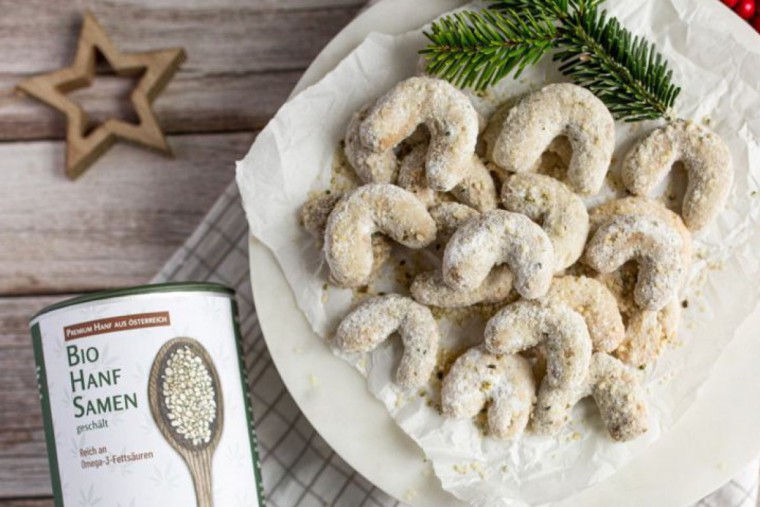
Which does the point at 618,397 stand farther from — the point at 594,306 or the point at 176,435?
the point at 176,435

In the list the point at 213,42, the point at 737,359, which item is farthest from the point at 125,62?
the point at 737,359

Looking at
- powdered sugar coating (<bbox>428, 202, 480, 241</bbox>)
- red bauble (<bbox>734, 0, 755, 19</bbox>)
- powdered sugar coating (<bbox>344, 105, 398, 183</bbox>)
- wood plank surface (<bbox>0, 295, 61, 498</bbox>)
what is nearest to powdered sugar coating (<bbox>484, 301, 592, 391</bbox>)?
powdered sugar coating (<bbox>428, 202, 480, 241</bbox>)

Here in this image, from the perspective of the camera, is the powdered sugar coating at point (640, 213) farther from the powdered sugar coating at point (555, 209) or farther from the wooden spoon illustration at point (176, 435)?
the wooden spoon illustration at point (176, 435)

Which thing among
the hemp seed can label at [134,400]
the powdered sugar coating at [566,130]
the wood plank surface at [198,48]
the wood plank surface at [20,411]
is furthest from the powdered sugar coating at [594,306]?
the wood plank surface at [20,411]

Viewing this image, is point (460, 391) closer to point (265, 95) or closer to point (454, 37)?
point (454, 37)

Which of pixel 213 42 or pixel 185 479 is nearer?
pixel 185 479

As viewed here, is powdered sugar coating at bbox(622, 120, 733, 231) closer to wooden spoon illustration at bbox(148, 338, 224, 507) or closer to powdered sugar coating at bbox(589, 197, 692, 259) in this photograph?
powdered sugar coating at bbox(589, 197, 692, 259)

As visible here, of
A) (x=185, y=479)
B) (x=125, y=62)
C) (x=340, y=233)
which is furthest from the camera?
(x=125, y=62)
